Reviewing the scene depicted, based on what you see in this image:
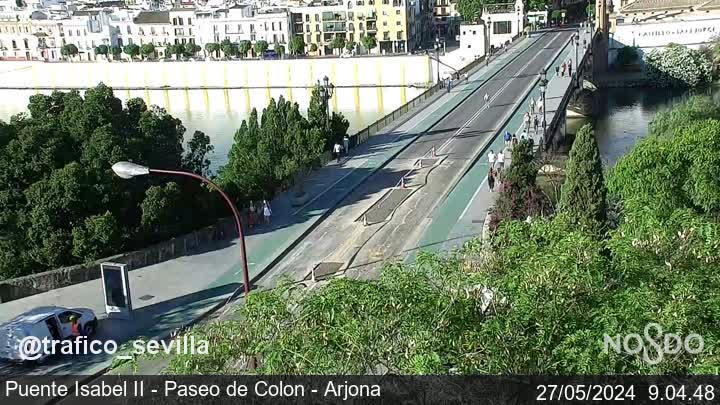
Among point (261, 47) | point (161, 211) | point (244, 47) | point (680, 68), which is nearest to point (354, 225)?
point (161, 211)

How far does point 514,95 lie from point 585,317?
1506 inches

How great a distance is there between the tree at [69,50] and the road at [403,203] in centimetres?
7253

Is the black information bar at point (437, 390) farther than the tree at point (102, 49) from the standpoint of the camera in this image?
No

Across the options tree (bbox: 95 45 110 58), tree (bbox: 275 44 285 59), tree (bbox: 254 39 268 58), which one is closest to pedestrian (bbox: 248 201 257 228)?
tree (bbox: 254 39 268 58)

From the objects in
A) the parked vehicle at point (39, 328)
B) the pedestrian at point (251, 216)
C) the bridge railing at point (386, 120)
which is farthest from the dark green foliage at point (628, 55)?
the parked vehicle at point (39, 328)

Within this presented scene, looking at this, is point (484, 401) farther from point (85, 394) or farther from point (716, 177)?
point (716, 177)

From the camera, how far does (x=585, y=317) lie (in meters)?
9.82

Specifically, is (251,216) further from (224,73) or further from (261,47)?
(261,47)

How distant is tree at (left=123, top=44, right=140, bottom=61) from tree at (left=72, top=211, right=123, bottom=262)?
81.0 m

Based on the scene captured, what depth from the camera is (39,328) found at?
53.1 feet

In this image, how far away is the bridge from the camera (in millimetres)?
18938

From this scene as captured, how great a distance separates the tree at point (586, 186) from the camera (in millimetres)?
20062

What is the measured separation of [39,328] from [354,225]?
10282 millimetres

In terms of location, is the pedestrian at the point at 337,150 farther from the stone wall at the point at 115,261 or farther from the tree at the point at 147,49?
the tree at the point at 147,49
